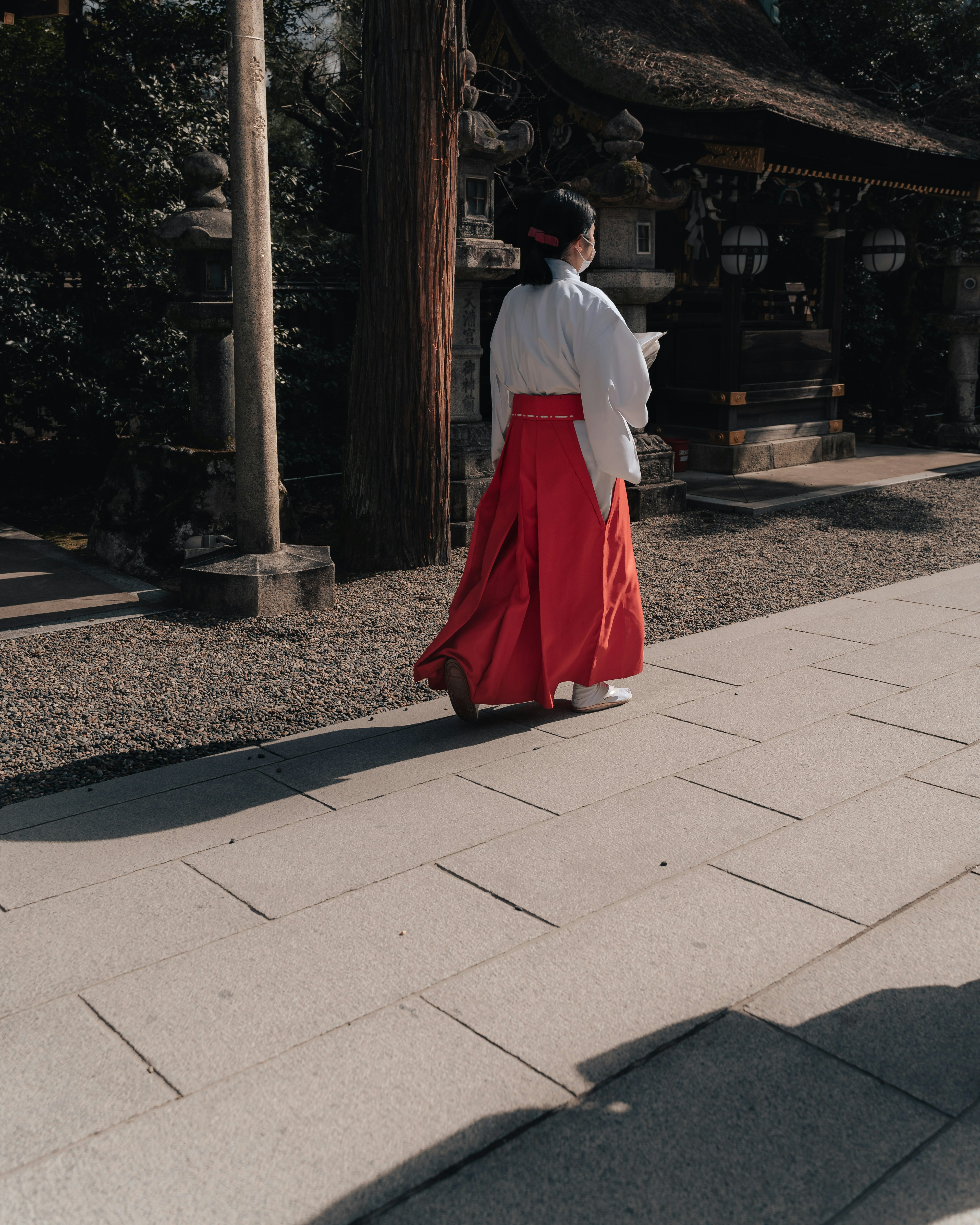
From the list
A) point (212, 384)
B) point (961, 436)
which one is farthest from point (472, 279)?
point (961, 436)

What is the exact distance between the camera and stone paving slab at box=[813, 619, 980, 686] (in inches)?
182

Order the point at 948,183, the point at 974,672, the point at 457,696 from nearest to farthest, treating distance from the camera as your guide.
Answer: the point at 457,696, the point at 974,672, the point at 948,183

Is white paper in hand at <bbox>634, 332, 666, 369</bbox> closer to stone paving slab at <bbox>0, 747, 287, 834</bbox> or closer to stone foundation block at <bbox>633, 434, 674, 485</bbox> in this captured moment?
stone paving slab at <bbox>0, 747, 287, 834</bbox>

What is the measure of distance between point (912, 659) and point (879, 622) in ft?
2.34

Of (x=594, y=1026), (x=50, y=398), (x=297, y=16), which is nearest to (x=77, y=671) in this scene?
(x=594, y=1026)

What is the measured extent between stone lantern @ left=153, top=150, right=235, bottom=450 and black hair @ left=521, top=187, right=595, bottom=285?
293 cm

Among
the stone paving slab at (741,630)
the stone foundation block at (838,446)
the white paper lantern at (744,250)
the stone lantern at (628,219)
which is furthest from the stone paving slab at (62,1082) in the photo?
the stone foundation block at (838,446)

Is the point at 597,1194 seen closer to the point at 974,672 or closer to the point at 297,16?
the point at 974,672

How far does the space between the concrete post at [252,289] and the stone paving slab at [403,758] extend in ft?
6.93

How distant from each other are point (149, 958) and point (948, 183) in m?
11.6

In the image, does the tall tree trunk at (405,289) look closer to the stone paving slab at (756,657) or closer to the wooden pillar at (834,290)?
the stone paving slab at (756,657)

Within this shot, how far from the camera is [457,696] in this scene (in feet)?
13.1

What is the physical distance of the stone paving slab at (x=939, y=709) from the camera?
3.96m

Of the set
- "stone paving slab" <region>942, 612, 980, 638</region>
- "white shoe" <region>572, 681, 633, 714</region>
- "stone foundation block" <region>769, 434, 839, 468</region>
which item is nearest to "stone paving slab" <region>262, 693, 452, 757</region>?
"white shoe" <region>572, 681, 633, 714</region>
